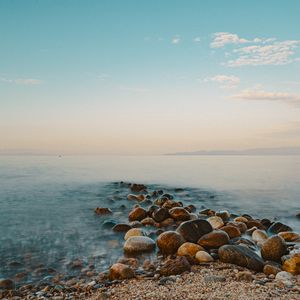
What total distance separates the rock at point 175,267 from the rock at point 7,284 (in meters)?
2.92

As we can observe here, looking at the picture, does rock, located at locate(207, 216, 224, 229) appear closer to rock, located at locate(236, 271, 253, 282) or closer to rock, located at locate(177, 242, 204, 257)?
rock, located at locate(177, 242, 204, 257)

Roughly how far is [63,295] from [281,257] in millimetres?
4877

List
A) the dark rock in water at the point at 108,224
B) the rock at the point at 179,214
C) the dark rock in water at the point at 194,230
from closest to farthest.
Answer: the dark rock in water at the point at 194,230, the dark rock in water at the point at 108,224, the rock at the point at 179,214

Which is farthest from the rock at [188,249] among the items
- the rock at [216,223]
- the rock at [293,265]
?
the rock at [216,223]

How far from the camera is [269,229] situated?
34.7 feet

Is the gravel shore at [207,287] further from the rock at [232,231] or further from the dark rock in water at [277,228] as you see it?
the dark rock in water at [277,228]

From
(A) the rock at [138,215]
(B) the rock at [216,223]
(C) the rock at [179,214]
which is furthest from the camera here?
(A) the rock at [138,215]

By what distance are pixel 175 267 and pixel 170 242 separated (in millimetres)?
1594

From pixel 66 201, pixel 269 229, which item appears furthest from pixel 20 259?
pixel 66 201

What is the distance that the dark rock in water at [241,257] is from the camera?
21.5 feet

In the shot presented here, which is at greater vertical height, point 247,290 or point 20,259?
point 247,290

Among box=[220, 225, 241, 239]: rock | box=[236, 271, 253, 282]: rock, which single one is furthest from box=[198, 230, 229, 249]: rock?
box=[236, 271, 253, 282]: rock

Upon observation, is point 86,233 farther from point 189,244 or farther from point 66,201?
point 66,201

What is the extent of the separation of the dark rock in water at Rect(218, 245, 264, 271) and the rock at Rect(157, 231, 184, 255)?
1176 millimetres
